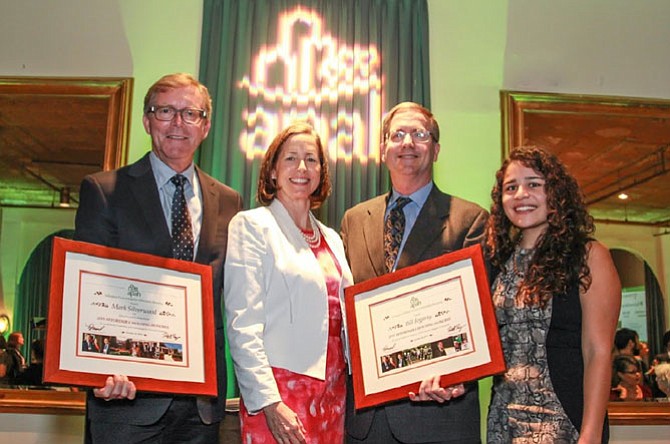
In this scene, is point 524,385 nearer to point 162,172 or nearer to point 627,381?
point 162,172

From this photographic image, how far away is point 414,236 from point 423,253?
7cm

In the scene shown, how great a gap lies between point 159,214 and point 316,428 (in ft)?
2.71

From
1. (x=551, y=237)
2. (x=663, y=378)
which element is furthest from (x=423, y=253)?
(x=663, y=378)

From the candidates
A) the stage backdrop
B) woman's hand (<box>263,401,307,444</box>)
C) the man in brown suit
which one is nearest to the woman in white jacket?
woman's hand (<box>263,401,307,444</box>)

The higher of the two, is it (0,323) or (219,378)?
(0,323)

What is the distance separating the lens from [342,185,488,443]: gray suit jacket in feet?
7.20

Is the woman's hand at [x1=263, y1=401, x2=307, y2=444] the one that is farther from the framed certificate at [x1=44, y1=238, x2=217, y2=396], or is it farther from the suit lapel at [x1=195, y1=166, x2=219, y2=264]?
the suit lapel at [x1=195, y1=166, x2=219, y2=264]

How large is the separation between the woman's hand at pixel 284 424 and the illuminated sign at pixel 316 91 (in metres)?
1.80

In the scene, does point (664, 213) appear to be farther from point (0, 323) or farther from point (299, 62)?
point (0, 323)

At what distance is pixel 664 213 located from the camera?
3.66 metres

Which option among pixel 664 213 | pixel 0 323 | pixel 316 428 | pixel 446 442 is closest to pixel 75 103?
pixel 0 323

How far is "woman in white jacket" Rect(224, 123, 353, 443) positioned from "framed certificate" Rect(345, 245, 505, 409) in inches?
3.8

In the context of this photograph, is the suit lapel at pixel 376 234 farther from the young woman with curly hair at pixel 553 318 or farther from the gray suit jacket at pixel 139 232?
the gray suit jacket at pixel 139 232

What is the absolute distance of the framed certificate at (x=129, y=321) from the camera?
6.25ft
